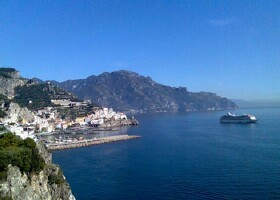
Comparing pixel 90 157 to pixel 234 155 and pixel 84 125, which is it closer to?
pixel 234 155

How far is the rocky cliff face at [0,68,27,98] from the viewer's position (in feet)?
323

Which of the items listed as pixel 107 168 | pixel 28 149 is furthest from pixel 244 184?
pixel 28 149

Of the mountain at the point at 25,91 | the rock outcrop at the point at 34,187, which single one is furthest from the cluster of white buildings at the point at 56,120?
the rock outcrop at the point at 34,187

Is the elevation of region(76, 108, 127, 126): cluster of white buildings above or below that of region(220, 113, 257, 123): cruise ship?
above

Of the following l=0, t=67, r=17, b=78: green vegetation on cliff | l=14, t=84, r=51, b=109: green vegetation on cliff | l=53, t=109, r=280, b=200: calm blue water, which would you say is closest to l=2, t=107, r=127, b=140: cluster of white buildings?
l=14, t=84, r=51, b=109: green vegetation on cliff

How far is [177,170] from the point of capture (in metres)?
38.8

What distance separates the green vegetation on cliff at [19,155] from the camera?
20.8 metres

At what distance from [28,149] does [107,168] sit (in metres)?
19.1

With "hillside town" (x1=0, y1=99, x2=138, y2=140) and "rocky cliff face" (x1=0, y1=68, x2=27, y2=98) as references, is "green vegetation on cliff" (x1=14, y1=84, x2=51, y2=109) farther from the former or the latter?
"hillside town" (x1=0, y1=99, x2=138, y2=140)

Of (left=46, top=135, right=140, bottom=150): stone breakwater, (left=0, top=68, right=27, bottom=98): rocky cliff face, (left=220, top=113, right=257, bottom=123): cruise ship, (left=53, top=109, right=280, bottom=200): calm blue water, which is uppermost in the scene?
(left=0, top=68, right=27, bottom=98): rocky cliff face

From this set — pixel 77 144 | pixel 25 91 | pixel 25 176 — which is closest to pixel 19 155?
pixel 25 176

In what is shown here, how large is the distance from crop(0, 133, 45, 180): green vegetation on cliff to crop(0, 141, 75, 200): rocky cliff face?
0.33m

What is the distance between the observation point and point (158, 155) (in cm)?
4909

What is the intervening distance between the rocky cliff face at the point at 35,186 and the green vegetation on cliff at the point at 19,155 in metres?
0.33
